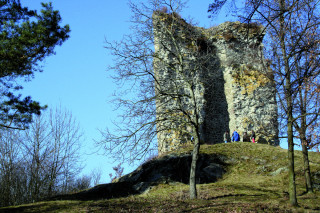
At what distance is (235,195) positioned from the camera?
11672 millimetres

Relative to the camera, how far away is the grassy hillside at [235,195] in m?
9.82

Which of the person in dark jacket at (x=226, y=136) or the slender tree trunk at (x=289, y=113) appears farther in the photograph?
the person in dark jacket at (x=226, y=136)

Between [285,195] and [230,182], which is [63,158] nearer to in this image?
[230,182]

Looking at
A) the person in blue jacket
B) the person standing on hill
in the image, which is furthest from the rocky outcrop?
the person standing on hill

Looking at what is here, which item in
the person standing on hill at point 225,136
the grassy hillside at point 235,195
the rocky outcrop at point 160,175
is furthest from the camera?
the person standing on hill at point 225,136

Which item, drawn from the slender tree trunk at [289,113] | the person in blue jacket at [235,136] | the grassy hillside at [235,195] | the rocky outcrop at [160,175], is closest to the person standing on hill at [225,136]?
the person in blue jacket at [235,136]

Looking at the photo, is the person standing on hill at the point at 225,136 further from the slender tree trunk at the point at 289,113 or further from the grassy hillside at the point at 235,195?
the slender tree trunk at the point at 289,113

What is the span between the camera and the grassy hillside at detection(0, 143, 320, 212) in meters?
9.82

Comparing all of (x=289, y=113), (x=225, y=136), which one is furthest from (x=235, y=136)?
(x=289, y=113)

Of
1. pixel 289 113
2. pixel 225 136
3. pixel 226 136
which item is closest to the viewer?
pixel 289 113

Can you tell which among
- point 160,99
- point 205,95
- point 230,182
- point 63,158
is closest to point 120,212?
point 160,99

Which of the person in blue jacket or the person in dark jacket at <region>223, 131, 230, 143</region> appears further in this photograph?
the person in dark jacket at <region>223, 131, 230, 143</region>

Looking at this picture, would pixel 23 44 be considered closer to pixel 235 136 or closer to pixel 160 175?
pixel 160 175

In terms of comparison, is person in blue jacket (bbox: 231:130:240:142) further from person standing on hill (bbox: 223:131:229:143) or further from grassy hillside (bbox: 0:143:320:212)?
grassy hillside (bbox: 0:143:320:212)
